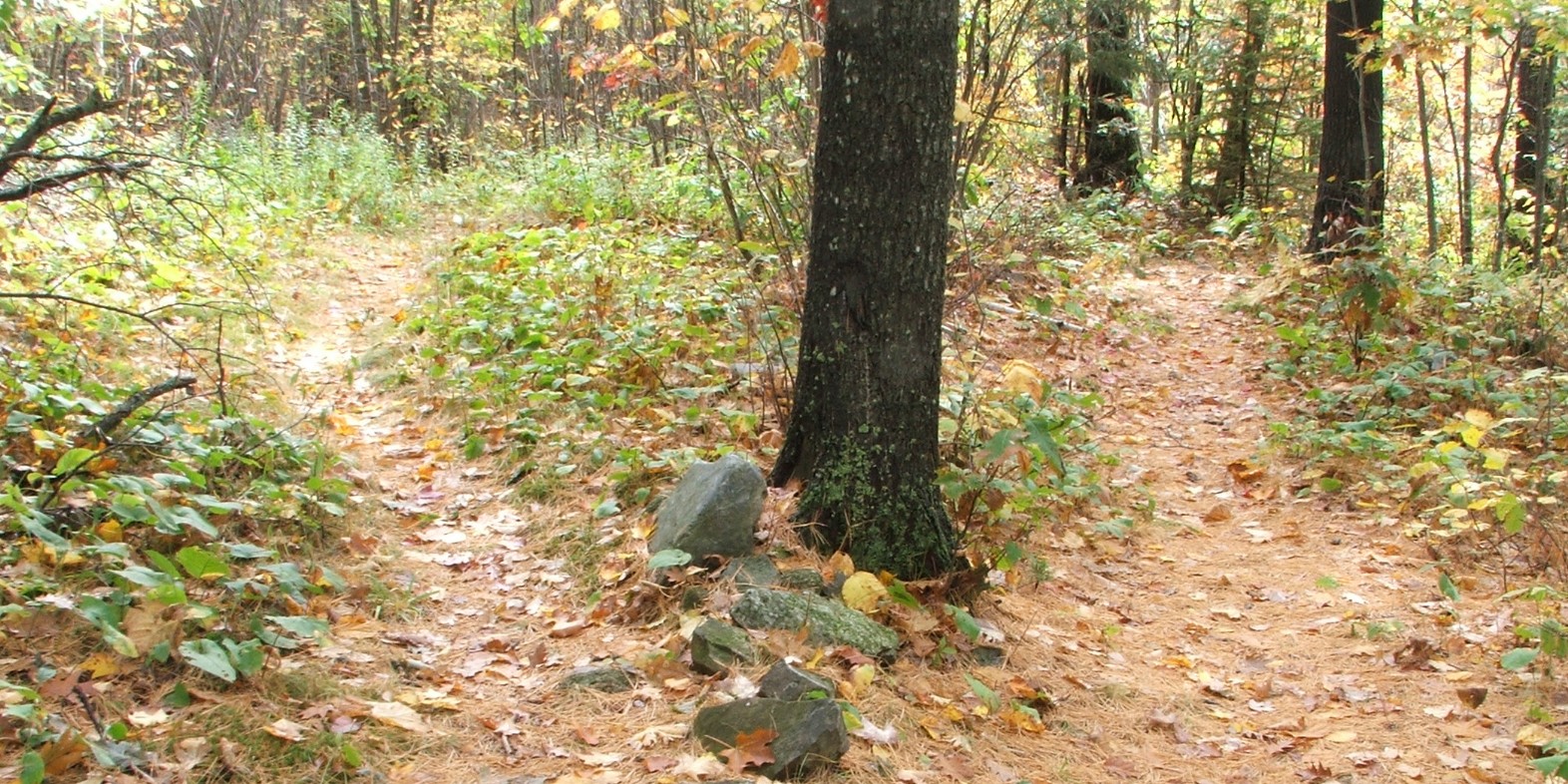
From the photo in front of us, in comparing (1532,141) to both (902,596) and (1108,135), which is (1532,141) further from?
(902,596)

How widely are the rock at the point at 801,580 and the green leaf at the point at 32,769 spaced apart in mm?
2424

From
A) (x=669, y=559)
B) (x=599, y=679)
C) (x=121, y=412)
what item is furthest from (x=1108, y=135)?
(x=121, y=412)

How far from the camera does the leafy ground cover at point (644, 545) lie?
342 centimetres

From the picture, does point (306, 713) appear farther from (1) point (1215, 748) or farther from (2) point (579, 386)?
(2) point (579, 386)

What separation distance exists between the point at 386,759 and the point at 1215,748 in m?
2.83

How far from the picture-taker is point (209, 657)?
326 centimetres

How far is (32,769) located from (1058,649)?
350 cm

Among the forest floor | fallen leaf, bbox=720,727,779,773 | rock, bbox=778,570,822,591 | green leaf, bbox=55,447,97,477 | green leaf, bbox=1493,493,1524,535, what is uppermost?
green leaf, bbox=55,447,97,477

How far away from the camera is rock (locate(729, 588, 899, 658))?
4023mm

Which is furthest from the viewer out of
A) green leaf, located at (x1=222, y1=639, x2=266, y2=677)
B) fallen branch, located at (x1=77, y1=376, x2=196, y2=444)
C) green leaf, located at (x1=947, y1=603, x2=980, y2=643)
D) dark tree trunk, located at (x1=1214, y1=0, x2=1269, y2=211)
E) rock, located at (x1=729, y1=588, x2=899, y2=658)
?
dark tree trunk, located at (x1=1214, y1=0, x2=1269, y2=211)

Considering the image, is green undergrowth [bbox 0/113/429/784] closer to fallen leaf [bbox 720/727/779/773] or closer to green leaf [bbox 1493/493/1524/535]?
fallen leaf [bbox 720/727/779/773]

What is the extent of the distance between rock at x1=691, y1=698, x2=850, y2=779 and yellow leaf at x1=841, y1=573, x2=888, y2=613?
2.79 feet

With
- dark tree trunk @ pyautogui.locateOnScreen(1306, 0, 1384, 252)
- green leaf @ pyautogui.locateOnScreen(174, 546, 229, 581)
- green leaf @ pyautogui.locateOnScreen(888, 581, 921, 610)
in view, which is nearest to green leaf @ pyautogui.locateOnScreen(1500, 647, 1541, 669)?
green leaf @ pyautogui.locateOnScreen(888, 581, 921, 610)

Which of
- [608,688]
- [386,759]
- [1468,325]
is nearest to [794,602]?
[608,688]
